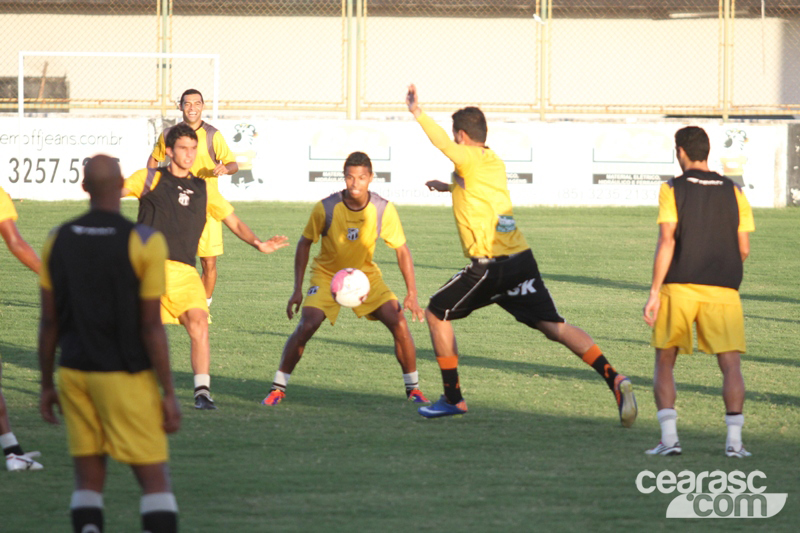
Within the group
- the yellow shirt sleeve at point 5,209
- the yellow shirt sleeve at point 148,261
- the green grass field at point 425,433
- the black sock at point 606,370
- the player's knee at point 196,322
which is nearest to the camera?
the yellow shirt sleeve at point 148,261

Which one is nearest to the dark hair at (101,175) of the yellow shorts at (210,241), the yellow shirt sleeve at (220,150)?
the yellow shorts at (210,241)

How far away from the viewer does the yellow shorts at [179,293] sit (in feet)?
22.1

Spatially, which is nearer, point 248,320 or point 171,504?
point 171,504

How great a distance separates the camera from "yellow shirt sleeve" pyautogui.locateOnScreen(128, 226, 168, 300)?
3.61 m

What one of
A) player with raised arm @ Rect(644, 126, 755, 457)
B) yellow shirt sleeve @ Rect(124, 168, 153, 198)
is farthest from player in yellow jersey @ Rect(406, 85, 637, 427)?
yellow shirt sleeve @ Rect(124, 168, 153, 198)

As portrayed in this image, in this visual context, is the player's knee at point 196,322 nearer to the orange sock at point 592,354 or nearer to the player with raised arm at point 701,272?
the orange sock at point 592,354

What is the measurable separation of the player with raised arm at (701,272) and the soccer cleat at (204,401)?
286cm

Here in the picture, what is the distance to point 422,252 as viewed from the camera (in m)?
15.2

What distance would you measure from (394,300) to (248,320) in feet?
11.2

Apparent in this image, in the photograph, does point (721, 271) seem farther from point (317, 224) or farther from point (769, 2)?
point (769, 2)

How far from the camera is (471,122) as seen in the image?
6539mm

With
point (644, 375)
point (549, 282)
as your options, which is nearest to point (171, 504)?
point (644, 375)

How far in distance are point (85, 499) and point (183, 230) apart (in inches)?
130

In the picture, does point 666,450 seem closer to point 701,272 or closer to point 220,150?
point 701,272
